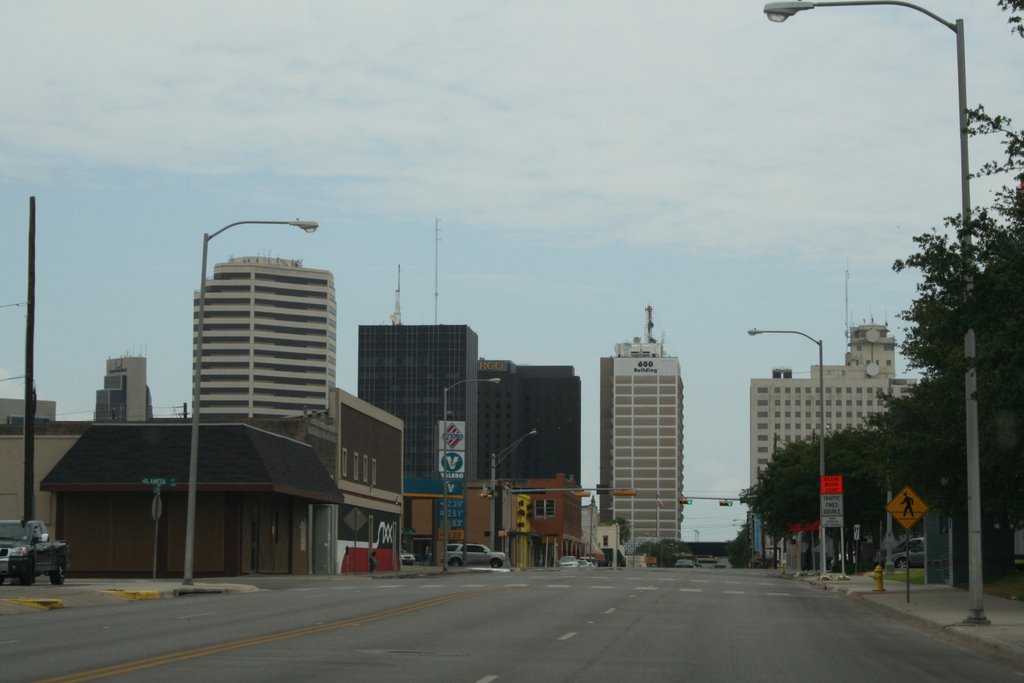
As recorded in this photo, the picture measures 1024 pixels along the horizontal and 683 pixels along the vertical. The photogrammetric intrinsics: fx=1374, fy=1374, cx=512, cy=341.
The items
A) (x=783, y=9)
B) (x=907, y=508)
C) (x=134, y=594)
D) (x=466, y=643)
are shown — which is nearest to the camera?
(x=466, y=643)

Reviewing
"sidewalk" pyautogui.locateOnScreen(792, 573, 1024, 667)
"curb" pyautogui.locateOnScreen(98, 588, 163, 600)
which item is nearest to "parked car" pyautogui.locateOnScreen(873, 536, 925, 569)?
"sidewalk" pyautogui.locateOnScreen(792, 573, 1024, 667)

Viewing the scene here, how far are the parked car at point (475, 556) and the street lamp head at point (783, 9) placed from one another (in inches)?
2807

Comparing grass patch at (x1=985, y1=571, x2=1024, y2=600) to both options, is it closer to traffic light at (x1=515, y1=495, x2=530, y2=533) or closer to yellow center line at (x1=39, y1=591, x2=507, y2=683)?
yellow center line at (x1=39, y1=591, x2=507, y2=683)

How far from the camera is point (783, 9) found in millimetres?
21688

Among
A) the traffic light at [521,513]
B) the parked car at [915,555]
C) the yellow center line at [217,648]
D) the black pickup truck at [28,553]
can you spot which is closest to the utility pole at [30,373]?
the black pickup truck at [28,553]

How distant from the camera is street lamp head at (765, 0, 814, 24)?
2164cm

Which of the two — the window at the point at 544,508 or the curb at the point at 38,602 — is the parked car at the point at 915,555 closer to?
the curb at the point at 38,602

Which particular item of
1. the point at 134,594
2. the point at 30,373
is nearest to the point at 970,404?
the point at 134,594

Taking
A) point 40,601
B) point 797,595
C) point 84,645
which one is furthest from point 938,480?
point 84,645

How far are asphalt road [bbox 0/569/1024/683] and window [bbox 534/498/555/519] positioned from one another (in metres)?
123

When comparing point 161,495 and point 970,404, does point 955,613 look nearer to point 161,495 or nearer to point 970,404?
point 970,404

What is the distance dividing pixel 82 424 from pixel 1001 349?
4572 cm

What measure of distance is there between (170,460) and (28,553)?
633 inches

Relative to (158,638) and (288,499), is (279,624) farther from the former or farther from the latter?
(288,499)
